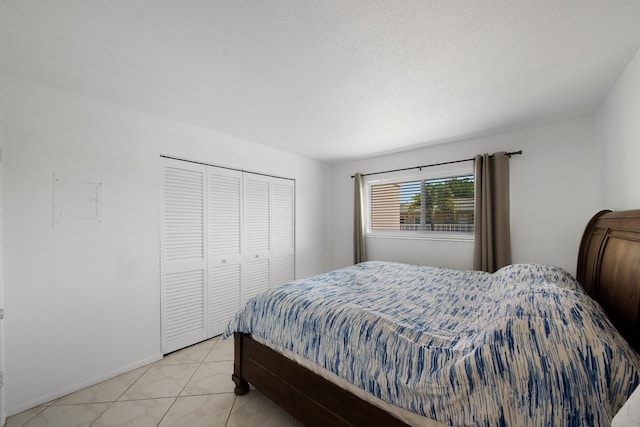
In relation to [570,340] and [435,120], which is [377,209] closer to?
[435,120]

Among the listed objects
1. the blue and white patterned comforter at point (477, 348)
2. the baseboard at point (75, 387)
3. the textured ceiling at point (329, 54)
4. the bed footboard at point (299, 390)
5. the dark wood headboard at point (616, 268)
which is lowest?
the baseboard at point (75, 387)

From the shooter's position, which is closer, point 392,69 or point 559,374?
point 559,374

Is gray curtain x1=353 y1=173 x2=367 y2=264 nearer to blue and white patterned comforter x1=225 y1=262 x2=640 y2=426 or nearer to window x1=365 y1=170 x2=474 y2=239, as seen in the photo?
window x1=365 y1=170 x2=474 y2=239

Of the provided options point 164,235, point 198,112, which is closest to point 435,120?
point 198,112

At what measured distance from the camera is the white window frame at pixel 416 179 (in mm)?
3262

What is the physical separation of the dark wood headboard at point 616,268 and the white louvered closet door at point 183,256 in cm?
326

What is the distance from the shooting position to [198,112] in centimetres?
244

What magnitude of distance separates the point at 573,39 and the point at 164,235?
346 centimetres

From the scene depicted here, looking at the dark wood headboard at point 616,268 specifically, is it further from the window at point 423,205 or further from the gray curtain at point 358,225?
the gray curtain at point 358,225

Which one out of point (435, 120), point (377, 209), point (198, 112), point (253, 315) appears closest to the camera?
point (253, 315)

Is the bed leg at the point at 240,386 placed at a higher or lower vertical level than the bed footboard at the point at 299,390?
lower

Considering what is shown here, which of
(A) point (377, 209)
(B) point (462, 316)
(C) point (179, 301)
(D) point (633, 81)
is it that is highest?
(D) point (633, 81)

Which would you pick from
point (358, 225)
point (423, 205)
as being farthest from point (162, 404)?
point (423, 205)

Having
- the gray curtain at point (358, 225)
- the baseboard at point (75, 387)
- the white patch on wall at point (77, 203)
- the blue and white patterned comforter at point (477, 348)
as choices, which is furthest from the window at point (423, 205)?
the white patch on wall at point (77, 203)
